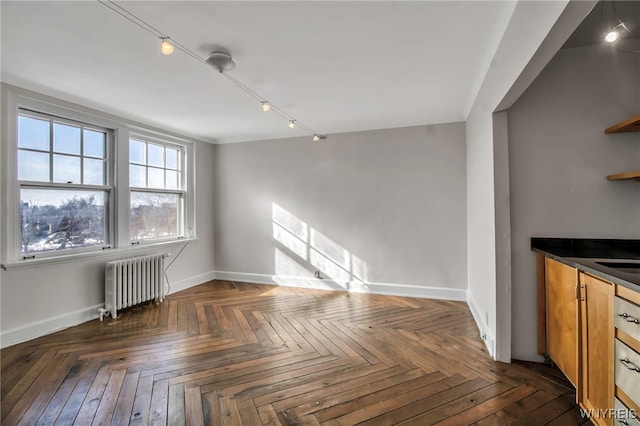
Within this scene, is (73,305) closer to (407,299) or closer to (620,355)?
(407,299)

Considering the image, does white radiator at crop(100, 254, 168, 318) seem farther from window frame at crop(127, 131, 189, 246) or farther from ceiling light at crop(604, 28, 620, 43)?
ceiling light at crop(604, 28, 620, 43)

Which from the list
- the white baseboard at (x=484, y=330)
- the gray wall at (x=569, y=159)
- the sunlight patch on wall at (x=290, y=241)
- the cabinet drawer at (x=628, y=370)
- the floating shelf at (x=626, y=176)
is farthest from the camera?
the sunlight patch on wall at (x=290, y=241)

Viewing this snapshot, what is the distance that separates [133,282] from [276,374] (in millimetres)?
2501

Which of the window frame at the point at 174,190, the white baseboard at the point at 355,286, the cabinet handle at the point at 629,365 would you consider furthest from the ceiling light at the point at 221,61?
the white baseboard at the point at 355,286

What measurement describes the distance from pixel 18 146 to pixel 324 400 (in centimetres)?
370

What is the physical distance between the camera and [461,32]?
200 centimetres

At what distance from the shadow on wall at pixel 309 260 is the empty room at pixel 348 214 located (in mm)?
50

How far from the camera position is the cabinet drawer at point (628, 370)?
132cm

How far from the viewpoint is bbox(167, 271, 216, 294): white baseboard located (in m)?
4.51

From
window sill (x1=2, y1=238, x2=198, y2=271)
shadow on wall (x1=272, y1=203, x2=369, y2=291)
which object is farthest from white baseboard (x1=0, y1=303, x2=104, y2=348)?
shadow on wall (x1=272, y1=203, x2=369, y2=291)

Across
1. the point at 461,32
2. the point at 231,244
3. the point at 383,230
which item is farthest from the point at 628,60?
the point at 231,244

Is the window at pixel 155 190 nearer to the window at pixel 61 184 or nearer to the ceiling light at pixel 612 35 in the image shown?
the window at pixel 61 184

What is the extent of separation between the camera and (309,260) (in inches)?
187

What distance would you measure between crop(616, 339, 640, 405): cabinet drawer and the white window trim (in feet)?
15.0
